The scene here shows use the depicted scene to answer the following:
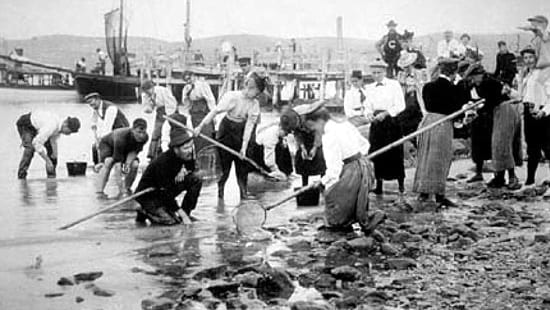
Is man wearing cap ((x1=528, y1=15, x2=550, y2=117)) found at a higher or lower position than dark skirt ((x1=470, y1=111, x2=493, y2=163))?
higher

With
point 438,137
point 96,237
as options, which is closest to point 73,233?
point 96,237

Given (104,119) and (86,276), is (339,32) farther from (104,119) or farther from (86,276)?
(86,276)

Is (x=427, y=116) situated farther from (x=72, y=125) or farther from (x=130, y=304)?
(x=130, y=304)

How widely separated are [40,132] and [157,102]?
0.71 m

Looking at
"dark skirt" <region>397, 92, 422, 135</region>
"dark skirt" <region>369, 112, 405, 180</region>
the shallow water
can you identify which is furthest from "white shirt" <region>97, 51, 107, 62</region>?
"dark skirt" <region>397, 92, 422, 135</region>

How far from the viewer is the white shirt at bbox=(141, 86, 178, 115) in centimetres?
480

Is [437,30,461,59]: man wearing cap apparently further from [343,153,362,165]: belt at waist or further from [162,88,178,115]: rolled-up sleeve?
[162,88,178,115]: rolled-up sleeve

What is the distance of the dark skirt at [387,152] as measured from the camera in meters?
5.90

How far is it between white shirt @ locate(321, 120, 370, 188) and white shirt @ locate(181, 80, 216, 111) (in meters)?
0.97

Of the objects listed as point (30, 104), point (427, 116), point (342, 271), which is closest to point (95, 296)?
point (342, 271)

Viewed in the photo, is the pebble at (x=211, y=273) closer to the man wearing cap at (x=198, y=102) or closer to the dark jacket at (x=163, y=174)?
the dark jacket at (x=163, y=174)

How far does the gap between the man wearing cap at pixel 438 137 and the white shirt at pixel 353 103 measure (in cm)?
46

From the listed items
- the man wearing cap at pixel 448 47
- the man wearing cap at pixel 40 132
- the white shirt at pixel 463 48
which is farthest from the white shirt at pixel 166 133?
the white shirt at pixel 463 48

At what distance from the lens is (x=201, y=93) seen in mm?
5148
